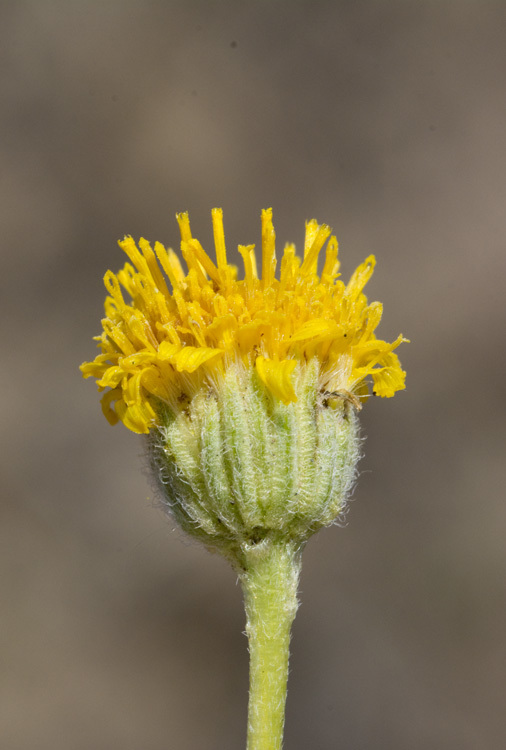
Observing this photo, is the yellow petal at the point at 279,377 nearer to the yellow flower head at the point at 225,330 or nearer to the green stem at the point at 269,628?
the yellow flower head at the point at 225,330

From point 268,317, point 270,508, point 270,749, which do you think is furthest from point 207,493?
point 270,749

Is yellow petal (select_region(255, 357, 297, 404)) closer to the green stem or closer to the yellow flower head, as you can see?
the yellow flower head

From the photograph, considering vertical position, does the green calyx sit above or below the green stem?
above

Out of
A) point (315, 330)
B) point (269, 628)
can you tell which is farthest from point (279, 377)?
point (269, 628)

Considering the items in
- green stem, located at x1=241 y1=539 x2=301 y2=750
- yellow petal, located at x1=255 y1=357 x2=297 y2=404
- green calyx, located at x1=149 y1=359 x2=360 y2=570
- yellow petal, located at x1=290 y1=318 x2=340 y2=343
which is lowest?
green stem, located at x1=241 y1=539 x2=301 y2=750

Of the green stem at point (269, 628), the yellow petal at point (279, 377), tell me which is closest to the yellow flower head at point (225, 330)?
the yellow petal at point (279, 377)

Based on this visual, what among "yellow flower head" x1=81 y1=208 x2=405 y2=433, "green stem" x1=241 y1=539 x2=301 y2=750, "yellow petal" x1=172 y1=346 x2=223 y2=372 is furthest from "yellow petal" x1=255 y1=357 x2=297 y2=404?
"green stem" x1=241 y1=539 x2=301 y2=750

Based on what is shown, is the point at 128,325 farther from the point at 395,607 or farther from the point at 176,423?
the point at 395,607
